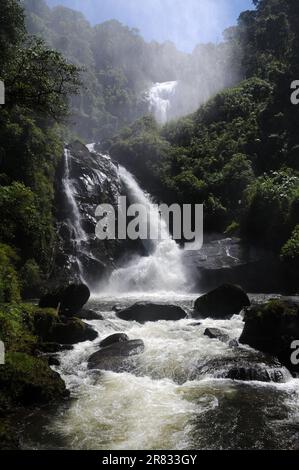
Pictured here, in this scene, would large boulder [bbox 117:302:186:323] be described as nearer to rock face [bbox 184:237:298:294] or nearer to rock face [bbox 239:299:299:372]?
rock face [bbox 239:299:299:372]

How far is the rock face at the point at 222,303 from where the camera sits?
18359 millimetres

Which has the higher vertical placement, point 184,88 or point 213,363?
point 184,88

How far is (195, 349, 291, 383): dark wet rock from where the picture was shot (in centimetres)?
1125

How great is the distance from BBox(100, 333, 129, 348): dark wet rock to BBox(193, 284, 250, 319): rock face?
192 inches

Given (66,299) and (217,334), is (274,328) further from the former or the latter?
(66,299)

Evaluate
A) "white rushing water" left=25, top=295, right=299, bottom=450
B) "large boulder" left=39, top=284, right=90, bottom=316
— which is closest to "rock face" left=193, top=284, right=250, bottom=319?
"white rushing water" left=25, top=295, right=299, bottom=450

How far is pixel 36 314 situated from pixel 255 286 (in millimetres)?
15559

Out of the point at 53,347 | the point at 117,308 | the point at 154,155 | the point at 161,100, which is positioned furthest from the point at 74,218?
the point at 161,100

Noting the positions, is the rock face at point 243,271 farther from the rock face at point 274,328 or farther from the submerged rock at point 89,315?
the rock face at point 274,328

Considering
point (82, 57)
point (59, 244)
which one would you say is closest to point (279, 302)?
point (59, 244)

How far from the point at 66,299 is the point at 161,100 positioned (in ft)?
215

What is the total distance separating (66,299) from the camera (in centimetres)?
1791

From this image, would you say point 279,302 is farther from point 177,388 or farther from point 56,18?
point 56,18

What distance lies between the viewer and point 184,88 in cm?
7200
